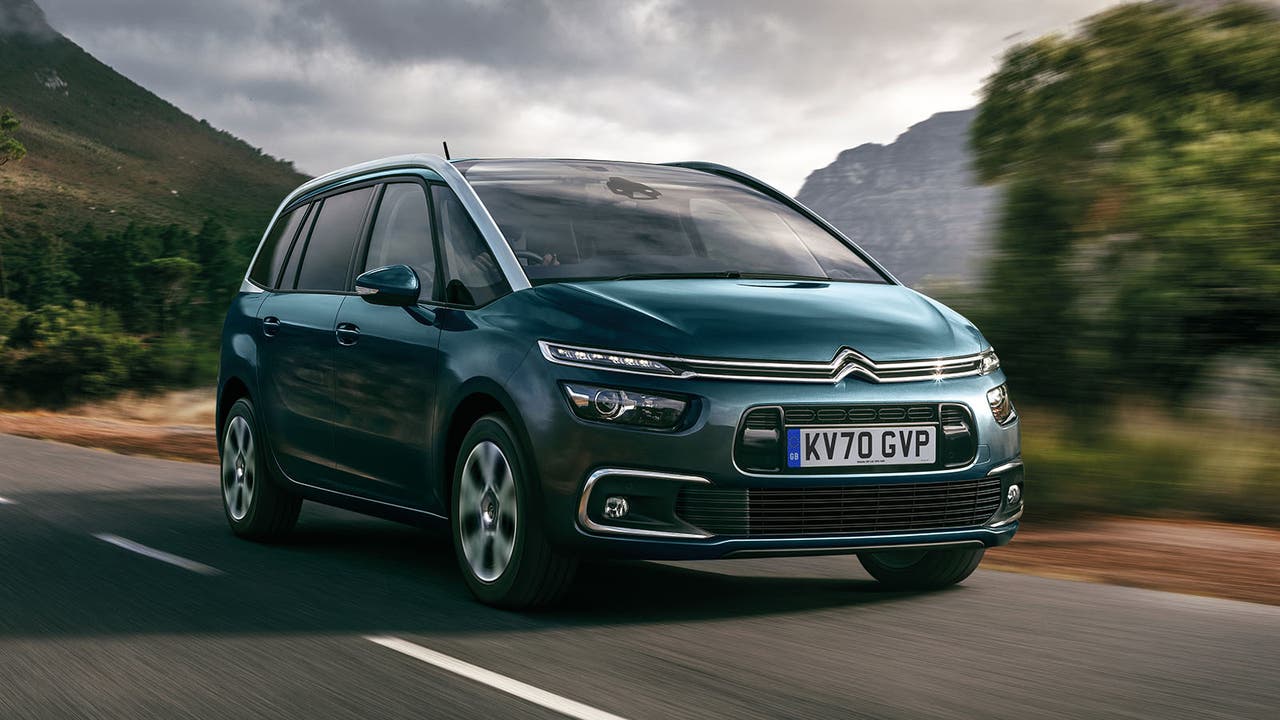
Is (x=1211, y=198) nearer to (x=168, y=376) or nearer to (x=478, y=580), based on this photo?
(x=478, y=580)

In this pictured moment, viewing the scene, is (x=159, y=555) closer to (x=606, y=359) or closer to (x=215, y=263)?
(x=606, y=359)

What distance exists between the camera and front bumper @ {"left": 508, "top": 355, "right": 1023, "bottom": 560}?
17.2 feet

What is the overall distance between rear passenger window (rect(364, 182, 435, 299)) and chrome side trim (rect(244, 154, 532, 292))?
13cm

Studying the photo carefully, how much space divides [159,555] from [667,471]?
3673 millimetres

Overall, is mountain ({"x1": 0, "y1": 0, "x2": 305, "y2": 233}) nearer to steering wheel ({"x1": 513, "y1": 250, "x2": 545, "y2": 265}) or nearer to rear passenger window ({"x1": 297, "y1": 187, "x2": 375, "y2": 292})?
rear passenger window ({"x1": 297, "y1": 187, "x2": 375, "y2": 292})

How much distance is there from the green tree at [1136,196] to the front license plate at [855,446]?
5.63m

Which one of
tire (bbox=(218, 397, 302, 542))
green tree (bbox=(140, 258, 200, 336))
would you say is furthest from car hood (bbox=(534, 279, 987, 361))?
green tree (bbox=(140, 258, 200, 336))

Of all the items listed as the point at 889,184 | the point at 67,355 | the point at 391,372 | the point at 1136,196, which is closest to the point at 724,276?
the point at 391,372

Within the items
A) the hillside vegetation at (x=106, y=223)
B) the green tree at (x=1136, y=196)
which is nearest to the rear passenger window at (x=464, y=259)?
the green tree at (x=1136, y=196)

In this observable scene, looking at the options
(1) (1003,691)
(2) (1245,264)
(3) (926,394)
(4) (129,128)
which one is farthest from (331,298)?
(4) (129,128)

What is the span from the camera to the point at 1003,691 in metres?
4.57

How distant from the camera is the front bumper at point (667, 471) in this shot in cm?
Answer: 525

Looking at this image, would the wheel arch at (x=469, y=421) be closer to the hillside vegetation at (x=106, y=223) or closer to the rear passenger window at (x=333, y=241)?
the rear passenger window at (x=333, y=241)

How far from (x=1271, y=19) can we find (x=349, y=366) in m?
9.38
